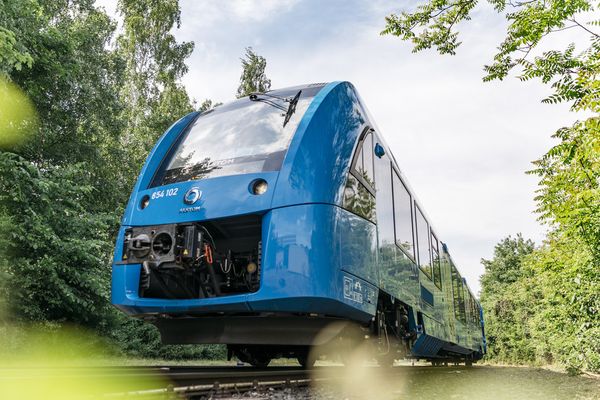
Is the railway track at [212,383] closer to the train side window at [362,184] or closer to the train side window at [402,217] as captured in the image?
the train side window at [362,184]

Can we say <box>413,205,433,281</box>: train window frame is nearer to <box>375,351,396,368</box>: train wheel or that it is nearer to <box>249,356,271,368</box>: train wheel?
<box>375,351,396,368</box>: train wheel

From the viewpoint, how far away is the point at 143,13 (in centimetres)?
2419

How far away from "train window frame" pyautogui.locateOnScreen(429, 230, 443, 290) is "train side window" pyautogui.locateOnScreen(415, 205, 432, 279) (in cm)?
44

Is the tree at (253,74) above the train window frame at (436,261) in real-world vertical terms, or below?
above

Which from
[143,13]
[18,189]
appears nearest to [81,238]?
[18,189]

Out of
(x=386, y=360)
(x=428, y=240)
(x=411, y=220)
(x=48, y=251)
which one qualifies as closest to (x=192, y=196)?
(x=386, y=360)

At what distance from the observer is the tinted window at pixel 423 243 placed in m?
8.24

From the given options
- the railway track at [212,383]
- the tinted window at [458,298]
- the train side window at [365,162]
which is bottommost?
the railway track at [212,383]

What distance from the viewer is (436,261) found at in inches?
397

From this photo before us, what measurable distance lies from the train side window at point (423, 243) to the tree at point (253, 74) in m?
18.8

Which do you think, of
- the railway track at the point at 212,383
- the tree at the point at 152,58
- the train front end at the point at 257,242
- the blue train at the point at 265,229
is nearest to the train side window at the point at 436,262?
the blue train at the point at 265,229

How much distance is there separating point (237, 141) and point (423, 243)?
15.9 ft

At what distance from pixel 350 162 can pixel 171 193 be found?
179 cm

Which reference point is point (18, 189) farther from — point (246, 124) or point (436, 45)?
point (436, 45)
